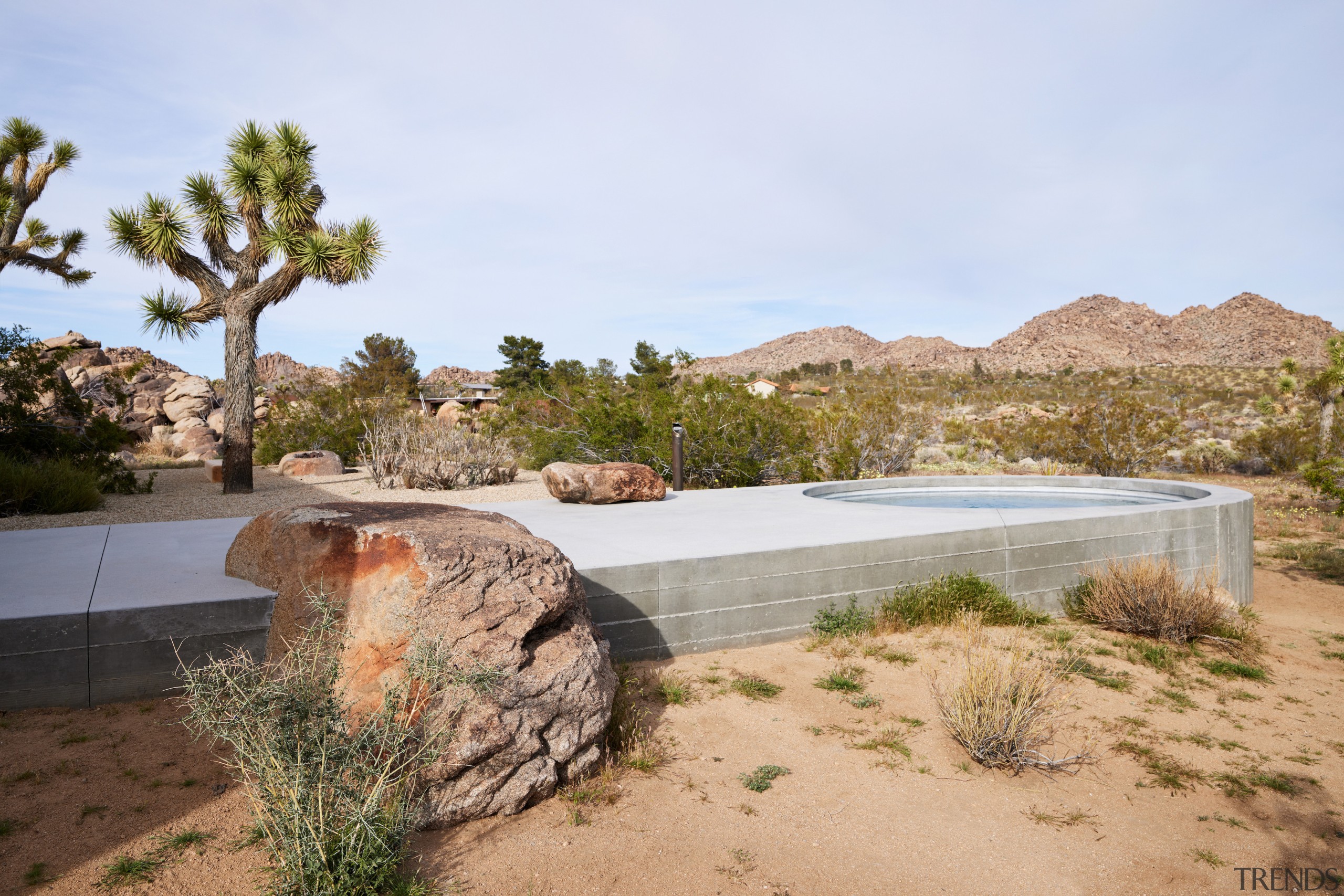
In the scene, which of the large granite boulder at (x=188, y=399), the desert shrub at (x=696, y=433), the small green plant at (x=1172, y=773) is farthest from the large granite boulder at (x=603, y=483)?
the large granite boulder at (x=188, y=399)

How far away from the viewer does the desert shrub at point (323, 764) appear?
2.34 meters

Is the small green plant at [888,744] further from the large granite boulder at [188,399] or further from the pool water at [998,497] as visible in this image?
the large granite boulder at [188,399]

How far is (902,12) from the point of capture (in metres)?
10.9

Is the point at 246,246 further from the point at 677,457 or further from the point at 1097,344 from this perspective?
the point at 1097,344

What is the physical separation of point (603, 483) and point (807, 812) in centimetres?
547

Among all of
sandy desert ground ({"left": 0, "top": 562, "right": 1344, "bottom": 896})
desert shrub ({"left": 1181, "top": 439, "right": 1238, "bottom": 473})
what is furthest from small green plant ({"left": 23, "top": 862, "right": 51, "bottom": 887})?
desert shrub ({"left": 1181, "top": 439, "right": 1238, "bottom": 473})

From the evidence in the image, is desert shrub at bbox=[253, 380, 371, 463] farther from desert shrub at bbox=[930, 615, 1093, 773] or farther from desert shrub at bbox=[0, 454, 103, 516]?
desert shrub at bbox=[930, 615, 1093, 773]

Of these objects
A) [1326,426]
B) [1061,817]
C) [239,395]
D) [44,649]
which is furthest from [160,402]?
[1326,426]

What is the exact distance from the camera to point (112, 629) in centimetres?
350

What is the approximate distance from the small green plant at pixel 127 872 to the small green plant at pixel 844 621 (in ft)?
12.5

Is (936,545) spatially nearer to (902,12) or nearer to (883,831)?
(883,831)

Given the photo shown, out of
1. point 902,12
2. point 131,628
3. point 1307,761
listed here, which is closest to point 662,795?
point 131,628

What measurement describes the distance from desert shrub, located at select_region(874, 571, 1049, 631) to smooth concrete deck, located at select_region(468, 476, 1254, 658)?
8 cm

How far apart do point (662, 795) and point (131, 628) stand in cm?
270
